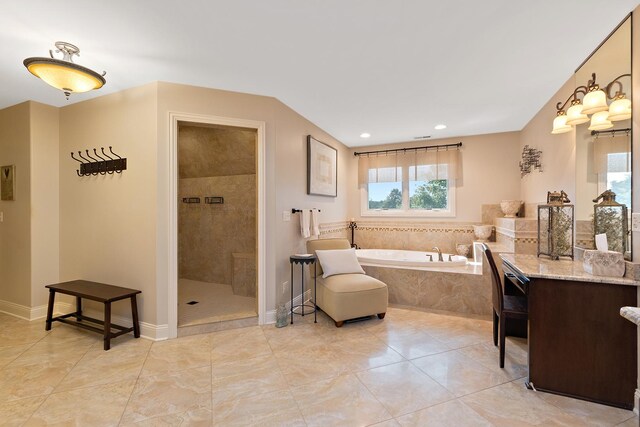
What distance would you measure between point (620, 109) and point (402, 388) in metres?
2.34

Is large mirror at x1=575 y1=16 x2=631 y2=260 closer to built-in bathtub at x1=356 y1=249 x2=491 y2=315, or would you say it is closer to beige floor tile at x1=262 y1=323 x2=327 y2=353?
built-in bathtub at x1=356 y1=249 x2=491 y2=315

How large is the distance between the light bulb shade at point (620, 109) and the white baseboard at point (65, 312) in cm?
391

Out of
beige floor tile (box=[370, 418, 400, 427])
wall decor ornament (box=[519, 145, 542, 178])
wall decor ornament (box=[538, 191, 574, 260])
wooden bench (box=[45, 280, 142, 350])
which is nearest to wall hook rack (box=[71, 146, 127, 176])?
wooden bench (box=[45, 280, 142, 350])

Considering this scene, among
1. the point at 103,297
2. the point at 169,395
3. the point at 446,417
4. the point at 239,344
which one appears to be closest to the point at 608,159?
the point at 446,417

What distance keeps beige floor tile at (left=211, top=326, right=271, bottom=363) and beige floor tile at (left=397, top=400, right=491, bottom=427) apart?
126cm

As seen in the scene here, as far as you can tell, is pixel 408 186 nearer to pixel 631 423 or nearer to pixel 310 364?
pixel 310 364

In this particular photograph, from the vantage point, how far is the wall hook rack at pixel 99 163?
290cm

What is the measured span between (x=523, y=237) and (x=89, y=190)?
4.84 m

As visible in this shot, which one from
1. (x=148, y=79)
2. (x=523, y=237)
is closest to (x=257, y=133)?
(x=148, y=79)

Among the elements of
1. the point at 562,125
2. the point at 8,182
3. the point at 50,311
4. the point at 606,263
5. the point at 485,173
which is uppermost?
the point at 562,125

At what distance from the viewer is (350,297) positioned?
10.0 ft

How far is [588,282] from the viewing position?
1846mm

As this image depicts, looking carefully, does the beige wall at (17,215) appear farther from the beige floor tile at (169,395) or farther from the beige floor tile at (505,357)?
the beige floor tile at (505,357)

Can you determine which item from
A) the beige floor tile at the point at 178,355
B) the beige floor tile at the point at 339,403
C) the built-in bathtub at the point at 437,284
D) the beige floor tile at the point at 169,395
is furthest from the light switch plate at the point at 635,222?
the beige floor tile at the point at 178,355
